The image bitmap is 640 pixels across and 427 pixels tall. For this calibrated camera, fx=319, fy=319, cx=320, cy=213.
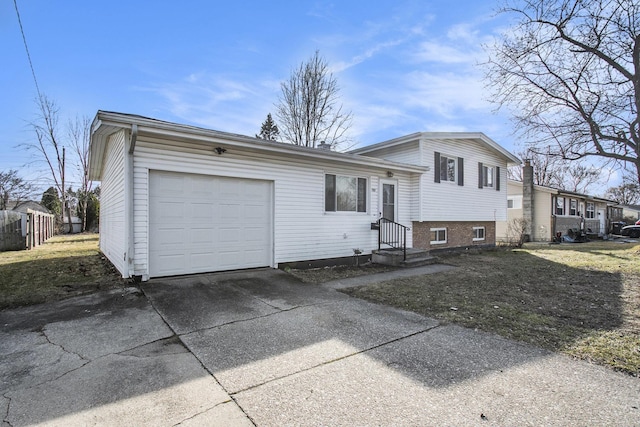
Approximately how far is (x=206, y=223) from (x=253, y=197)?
49.0 inches

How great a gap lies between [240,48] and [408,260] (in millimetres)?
9407

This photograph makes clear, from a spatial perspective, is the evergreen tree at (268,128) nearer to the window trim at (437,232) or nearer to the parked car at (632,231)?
the window trim at (437,232)

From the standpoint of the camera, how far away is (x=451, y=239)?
41.2 ft

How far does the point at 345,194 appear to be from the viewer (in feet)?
30.1

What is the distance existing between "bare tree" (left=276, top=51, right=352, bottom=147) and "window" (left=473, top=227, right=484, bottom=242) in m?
11.4

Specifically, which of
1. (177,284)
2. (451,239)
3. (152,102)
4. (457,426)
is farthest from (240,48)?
(457,426)

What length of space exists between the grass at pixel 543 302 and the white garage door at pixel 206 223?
273 cm

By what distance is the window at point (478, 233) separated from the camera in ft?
45.6

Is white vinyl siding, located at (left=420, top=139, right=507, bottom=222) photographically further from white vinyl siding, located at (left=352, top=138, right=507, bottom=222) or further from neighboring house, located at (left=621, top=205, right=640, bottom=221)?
neighboring house, located at (left=621, top=205, right=640, bottom=221)

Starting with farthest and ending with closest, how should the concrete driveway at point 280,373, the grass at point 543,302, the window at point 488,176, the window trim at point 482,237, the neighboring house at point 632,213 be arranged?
the neighboring house at point 632,213 < the window trim at point 482,237 < the window at point 488,176 < the grass at point 543,302 < the concrete driveway at point 280,373

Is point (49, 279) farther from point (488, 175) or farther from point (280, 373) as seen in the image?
point (488, 175)

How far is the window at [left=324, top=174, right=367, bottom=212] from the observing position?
8828 mm

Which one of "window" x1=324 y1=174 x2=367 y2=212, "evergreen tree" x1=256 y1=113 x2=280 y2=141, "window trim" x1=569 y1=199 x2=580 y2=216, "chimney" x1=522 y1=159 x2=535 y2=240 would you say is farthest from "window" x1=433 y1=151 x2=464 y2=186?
"evergreen tree" x1=256 y1=113 x2=280 y2=141

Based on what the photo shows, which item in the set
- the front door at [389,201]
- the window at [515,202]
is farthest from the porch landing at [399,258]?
the window at [515,202]
